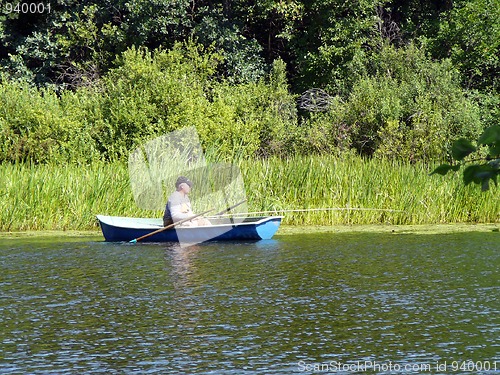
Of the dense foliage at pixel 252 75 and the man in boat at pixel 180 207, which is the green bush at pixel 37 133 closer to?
the dense foliage at pixel 252 75

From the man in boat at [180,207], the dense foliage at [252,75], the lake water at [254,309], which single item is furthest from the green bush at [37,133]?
the lake water at [254,309]

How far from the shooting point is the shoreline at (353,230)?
54.5 ft

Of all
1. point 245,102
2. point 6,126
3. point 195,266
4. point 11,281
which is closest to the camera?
point 11,281

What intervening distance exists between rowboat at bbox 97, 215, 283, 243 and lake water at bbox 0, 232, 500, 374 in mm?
679

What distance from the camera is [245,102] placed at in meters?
26.2

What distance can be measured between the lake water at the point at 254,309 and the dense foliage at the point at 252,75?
8468 millimetres

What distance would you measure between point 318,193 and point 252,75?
37.5 ft

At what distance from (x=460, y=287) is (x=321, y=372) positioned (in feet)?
13.4

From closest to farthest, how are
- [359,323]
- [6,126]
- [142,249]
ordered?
[359,323] → [142,249] → [6,126]

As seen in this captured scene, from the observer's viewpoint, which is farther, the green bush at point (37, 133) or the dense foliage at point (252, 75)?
the dense foliage at point (252, 75)

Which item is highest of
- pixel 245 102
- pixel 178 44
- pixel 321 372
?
pixel 178 44

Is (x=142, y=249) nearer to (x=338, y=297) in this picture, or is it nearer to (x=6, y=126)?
(x=338, y=297)

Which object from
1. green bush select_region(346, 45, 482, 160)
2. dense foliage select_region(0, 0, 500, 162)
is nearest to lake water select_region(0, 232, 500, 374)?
dense foliage select_region(0, 0, 500, 162)

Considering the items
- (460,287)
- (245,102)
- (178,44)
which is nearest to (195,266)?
(460,287)
